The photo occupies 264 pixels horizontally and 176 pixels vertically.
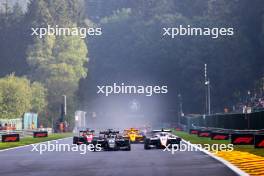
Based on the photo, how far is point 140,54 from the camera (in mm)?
151750

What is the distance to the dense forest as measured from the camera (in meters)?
131

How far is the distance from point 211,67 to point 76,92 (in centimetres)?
2461

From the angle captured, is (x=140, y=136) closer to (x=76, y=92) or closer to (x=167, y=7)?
(x=76, y=92)

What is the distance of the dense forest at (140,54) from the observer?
131 meters

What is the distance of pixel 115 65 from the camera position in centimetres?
15500

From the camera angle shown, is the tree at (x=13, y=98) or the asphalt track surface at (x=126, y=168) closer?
the asphalt track surface at (x=126, y=168)

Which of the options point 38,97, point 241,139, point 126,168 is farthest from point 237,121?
point 38,97

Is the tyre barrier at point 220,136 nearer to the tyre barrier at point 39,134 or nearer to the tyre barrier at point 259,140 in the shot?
the tyre barrier at point 259,140

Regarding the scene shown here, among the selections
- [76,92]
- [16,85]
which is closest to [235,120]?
[16,85]

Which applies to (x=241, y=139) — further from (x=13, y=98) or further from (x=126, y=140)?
(x=13, y=98)

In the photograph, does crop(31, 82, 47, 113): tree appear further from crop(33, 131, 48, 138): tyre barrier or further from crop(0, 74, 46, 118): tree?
crop(33, 131, 48, 138): tyre barrier

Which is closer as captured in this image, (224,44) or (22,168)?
(22,168)

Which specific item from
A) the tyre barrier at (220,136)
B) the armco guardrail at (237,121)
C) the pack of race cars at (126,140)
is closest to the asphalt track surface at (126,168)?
the pack of race cars at (126,140)

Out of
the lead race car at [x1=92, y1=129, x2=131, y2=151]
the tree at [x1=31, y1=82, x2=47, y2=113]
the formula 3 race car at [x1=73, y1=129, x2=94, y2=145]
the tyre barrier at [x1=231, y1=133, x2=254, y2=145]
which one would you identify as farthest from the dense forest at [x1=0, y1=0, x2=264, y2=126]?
the lead race car at [x1=92, y1=129, x2=131, y2=151]
